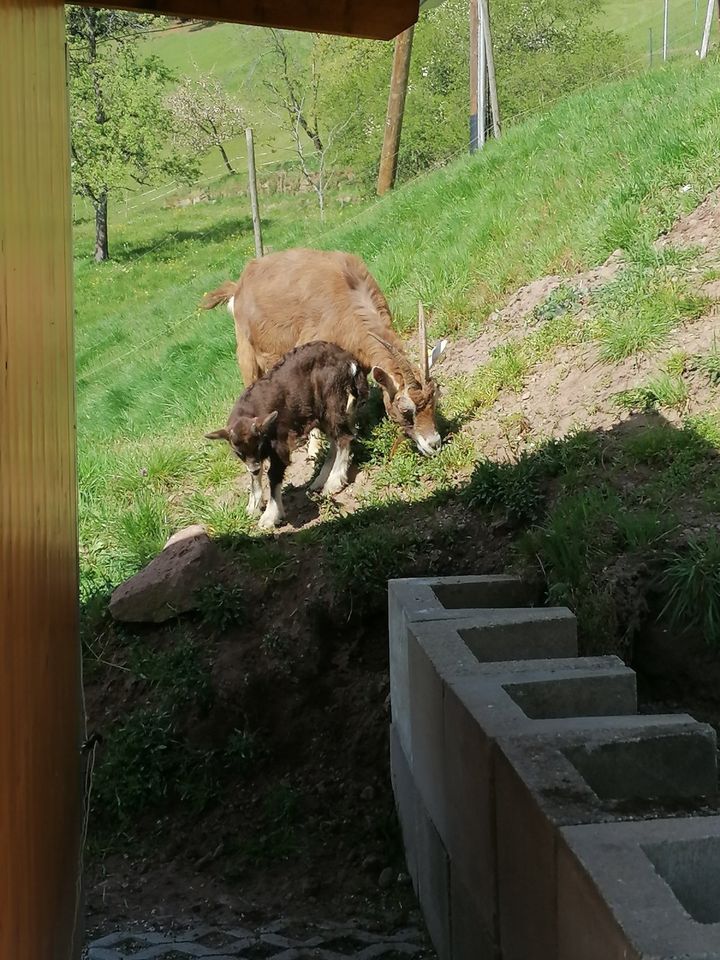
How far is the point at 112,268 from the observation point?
31.9 metres

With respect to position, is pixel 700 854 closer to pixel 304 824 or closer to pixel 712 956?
pixel 712 956

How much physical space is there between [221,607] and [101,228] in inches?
1066

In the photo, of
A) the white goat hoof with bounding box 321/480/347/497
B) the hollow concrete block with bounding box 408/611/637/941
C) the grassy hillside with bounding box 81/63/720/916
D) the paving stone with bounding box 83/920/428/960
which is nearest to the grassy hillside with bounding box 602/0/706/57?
the grassy hillside with bounding box 81/63/720/916

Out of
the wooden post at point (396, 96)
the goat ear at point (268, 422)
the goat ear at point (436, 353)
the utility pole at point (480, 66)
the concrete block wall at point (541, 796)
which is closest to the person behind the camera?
the concrete block wall at point (541, 796)

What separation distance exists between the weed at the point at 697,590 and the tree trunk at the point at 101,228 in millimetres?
29001

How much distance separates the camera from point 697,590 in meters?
5.41

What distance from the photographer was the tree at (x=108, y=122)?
31391mm

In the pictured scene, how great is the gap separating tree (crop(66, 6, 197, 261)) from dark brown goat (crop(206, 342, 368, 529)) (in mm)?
24259

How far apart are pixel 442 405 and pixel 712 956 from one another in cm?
747

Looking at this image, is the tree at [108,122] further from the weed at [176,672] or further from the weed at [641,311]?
the weed at [176,672]

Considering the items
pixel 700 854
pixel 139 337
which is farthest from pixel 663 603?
pixel 139 337

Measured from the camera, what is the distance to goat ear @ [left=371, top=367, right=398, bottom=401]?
8.79 meters

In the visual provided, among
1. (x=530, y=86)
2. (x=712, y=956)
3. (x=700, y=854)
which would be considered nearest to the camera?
(x=712, y=956)

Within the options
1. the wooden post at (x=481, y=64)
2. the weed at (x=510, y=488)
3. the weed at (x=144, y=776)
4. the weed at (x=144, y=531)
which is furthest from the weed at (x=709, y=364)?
the wooden post at (x=481, y=64)
